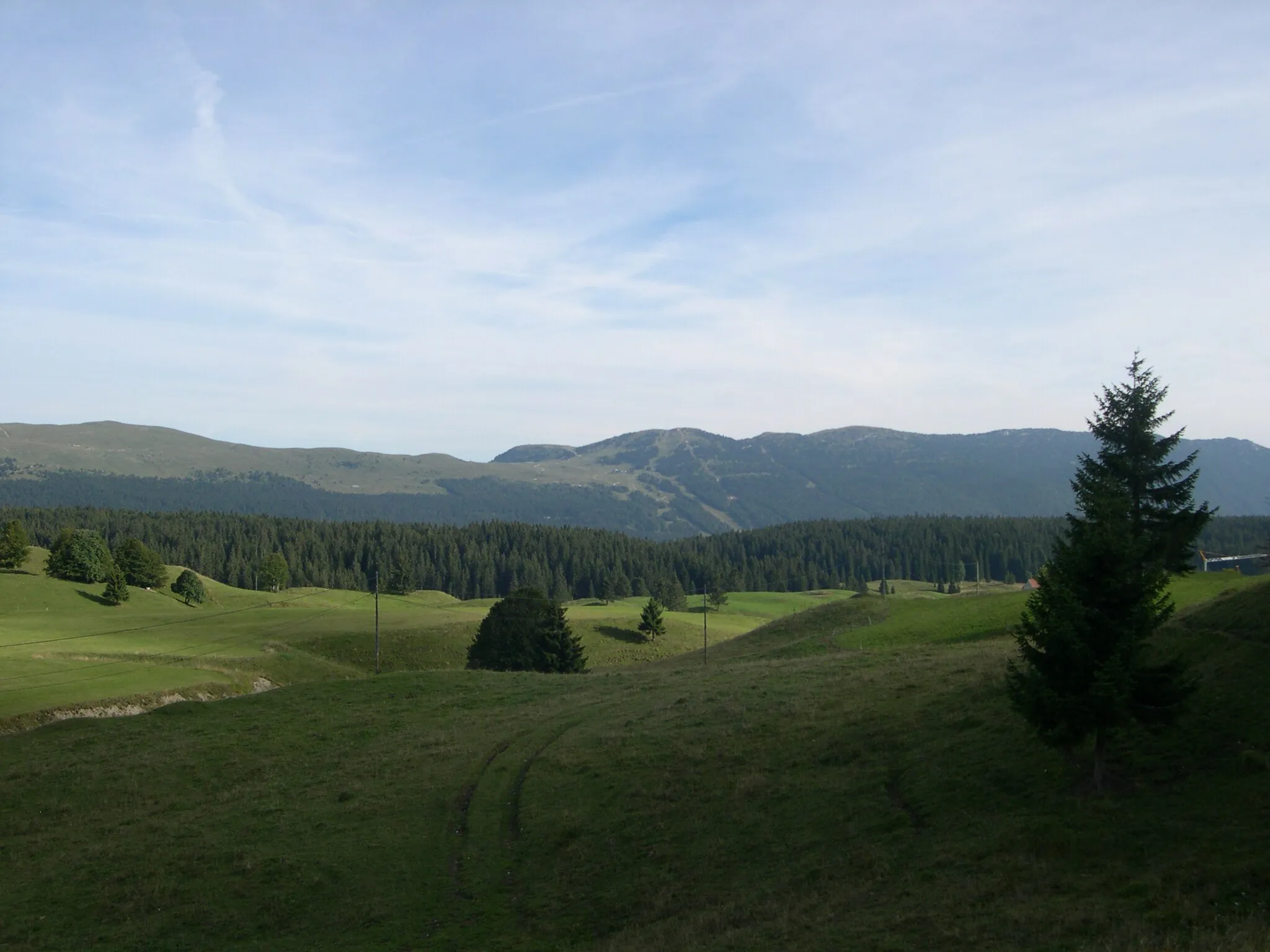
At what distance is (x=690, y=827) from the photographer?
27328 mm

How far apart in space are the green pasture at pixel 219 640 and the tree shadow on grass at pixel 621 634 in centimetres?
21

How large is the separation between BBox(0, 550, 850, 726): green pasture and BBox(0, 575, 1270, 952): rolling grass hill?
15379mm

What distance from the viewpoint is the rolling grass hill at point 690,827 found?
61.1 feet

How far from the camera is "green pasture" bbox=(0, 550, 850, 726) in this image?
203ft

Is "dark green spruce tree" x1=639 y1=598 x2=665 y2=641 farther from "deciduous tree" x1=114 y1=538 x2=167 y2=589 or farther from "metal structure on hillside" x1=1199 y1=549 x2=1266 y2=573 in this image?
"metal structure on hillside" x1=1199 y1=549 x2=1266 y2=573

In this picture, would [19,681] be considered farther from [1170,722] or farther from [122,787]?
[1170,722]

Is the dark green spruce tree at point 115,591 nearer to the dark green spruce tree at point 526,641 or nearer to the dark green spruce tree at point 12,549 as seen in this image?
the dark green spruce tree at point 12,549

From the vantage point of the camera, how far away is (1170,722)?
2316cm

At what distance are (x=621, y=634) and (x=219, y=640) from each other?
1817 inches

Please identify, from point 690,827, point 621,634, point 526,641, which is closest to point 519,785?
point 690,827

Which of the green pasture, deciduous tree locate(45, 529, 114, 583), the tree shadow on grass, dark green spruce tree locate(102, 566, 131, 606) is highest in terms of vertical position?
deciduous tree locate(45, 529, 114, 583)

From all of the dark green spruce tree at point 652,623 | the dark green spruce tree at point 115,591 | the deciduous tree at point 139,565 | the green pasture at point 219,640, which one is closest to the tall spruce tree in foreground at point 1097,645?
the green pasture at point 219,640

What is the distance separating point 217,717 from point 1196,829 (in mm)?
49649

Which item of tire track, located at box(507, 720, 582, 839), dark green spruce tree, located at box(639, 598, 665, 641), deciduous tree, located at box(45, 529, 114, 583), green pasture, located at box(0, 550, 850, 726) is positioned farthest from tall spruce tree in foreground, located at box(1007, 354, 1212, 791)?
deciduous tree, located at box(45, 529, 114, 583)
